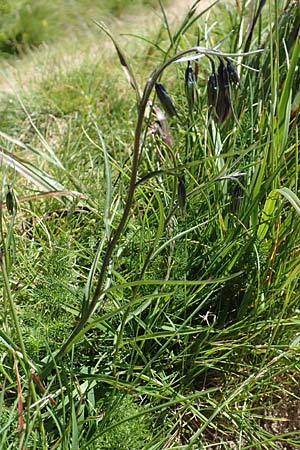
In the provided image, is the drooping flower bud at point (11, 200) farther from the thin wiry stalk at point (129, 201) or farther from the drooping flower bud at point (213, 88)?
the drooping flower bud at point (213, 88)

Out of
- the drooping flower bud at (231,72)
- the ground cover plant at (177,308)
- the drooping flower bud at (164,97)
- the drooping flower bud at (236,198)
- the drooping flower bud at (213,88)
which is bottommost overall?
the ground cover plant at (177,308)

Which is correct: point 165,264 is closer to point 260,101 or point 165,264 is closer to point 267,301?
point 267,301

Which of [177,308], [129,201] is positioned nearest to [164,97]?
[129,201]

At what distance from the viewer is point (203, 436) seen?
167 cm

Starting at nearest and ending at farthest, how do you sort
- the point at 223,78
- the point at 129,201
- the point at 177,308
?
the point at 129,201 < the point at 223,78 < the point at 177,308

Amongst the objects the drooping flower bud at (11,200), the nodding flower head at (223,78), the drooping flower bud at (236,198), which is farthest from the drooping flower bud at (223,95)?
the drooping flower bud at (11,200)

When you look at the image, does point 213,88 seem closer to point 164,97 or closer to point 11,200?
point 164,97

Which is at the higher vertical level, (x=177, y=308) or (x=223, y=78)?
(x=223, y=78)

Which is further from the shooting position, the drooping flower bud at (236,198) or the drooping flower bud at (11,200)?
the drooping flower bud at (236,198)

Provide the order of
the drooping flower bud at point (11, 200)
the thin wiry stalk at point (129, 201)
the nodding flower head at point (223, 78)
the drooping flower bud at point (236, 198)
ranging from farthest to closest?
the drooping flower bud at point (236, 198), the drooping flower bud at point (11, 200), the nodding flower head at point (223, 78), the thin wiry stalk at point (129, 201)

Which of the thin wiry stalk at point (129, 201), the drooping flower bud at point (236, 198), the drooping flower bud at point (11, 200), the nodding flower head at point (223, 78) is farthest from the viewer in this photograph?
the drooping flower bud at point (236, 198)

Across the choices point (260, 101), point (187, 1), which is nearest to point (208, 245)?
point (260, 101)

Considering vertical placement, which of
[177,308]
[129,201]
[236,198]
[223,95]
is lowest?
[177,308]

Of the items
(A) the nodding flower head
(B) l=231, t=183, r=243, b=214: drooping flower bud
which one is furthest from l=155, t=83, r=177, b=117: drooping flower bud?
(B) l=231, t=183, r=243, b=214: drooping flower bud
